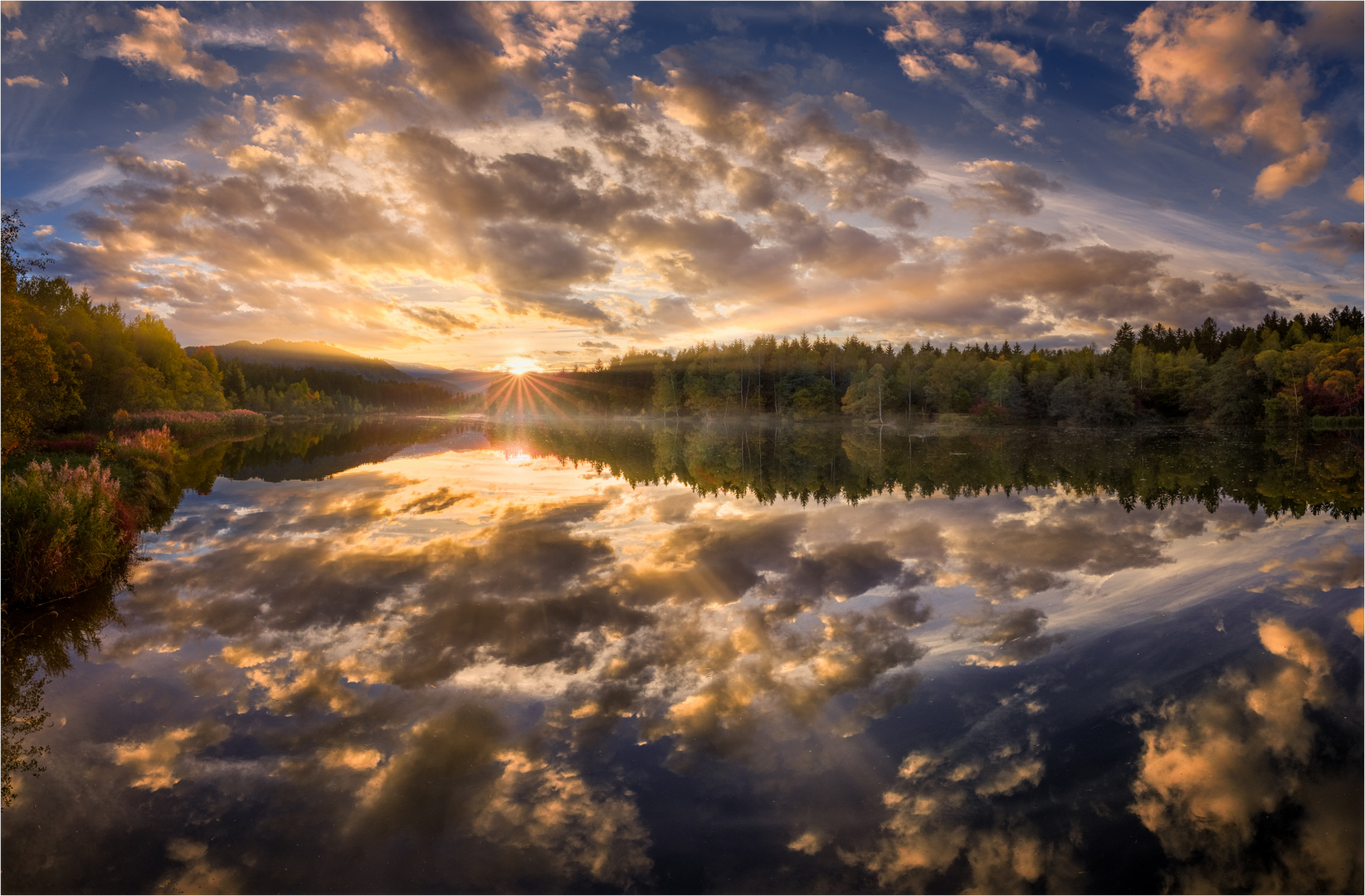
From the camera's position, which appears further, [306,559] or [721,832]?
[306,559]

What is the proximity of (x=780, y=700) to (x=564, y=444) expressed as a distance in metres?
58.3

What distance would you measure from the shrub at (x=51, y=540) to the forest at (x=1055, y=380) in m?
107

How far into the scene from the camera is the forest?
282 ft

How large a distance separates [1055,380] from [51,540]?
415 feet

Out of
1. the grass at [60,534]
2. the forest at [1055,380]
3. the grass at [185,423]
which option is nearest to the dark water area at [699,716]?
the grass at [60,534]

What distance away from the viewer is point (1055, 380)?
4294 inches

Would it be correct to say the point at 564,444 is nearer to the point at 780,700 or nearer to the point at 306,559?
the point at 306,559

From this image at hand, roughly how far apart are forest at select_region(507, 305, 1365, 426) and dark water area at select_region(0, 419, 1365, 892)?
95576mm

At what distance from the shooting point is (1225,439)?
65.2 meters

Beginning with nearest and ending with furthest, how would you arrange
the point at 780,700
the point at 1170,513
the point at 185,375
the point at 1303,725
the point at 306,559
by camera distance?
1. the point at 1303,725
2. the point at 780,700
3. the point at 306,559
4. the point at 1170,513
5. the point at 185,375

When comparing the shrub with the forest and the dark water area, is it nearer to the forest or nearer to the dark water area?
the dark water area

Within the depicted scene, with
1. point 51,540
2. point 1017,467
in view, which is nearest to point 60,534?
point 51,540

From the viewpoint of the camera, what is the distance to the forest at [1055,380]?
85.8 meters

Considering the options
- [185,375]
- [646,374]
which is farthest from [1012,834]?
[646,374]
